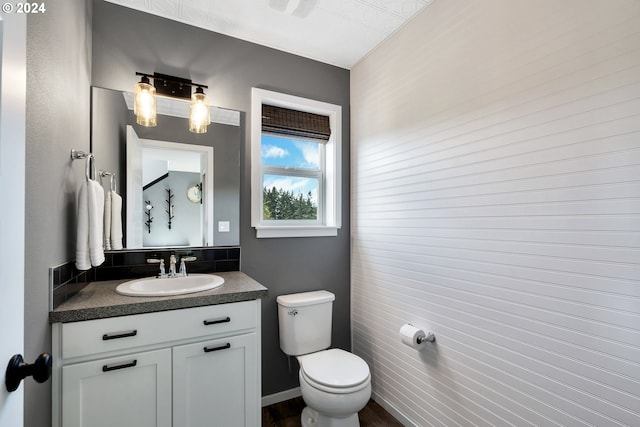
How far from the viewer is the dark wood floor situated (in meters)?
1.90

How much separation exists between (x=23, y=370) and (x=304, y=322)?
62.0 inches

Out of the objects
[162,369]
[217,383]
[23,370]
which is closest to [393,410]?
[217,383]

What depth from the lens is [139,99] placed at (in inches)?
67.5

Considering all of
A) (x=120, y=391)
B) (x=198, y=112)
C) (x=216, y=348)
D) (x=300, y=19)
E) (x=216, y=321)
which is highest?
(x=300, y=19)

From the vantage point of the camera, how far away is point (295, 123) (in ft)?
7.54

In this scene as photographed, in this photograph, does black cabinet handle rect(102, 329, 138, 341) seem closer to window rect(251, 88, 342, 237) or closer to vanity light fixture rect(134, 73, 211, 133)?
window rect(251, 88, 342, 237)

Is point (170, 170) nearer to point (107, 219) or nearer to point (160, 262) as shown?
point (107, 219)

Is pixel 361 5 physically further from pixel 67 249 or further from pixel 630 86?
pixel 67 249

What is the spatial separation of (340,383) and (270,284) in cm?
83

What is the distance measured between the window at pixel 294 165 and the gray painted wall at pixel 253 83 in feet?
0.21

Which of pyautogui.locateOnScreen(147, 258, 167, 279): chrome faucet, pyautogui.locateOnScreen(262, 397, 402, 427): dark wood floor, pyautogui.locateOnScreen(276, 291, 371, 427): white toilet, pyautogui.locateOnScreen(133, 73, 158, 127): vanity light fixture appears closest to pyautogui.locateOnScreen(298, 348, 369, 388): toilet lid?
pyautogui.locateOnScreen(276, 291, 371, 427): white toilet

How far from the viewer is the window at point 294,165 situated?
2.12 metres

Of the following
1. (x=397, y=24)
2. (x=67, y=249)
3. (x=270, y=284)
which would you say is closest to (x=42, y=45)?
(x=67, y=249)

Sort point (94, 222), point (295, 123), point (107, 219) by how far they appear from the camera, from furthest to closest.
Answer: point (295, 123) → point (107, 219) → point (94, 222)
